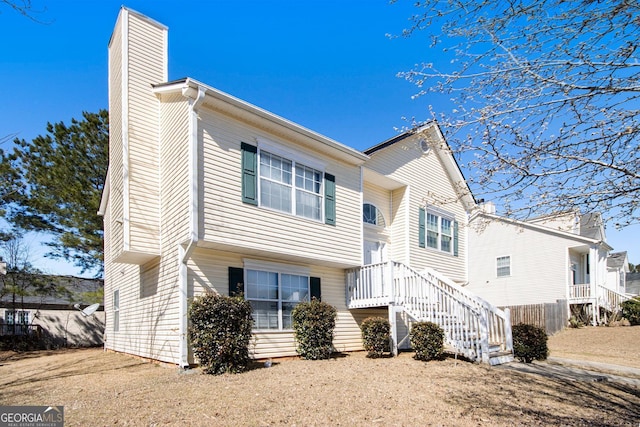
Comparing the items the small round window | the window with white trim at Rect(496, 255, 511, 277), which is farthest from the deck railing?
the small round window

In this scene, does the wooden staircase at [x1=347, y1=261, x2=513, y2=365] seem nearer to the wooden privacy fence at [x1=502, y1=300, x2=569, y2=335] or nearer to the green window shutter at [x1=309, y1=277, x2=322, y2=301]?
the green window shutter at [x1=309, y1=277, x2=322, y2=301]

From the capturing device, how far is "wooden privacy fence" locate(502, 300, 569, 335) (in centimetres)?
1930

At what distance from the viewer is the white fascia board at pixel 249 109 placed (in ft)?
31.4

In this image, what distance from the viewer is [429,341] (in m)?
10.2

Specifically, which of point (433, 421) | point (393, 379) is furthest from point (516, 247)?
point (433, 421)

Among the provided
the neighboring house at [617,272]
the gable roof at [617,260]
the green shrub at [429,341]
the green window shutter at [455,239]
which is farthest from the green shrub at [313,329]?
the gable roof at [617,260]

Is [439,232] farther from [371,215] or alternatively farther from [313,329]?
[313,329]

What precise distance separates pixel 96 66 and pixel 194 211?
8205 mm

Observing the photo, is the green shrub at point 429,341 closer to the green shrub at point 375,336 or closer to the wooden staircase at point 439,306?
the wooden staircase at point 439,306

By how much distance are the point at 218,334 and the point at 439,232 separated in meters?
10.4

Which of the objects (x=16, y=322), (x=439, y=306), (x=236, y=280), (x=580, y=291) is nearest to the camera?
Answer: (x=236, y=280)

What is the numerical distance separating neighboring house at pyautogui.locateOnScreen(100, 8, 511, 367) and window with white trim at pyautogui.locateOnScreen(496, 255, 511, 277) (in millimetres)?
13135

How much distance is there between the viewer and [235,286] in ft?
33.9

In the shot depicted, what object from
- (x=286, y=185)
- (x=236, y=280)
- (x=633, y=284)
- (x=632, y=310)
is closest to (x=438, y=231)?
(x=286, y=185)
